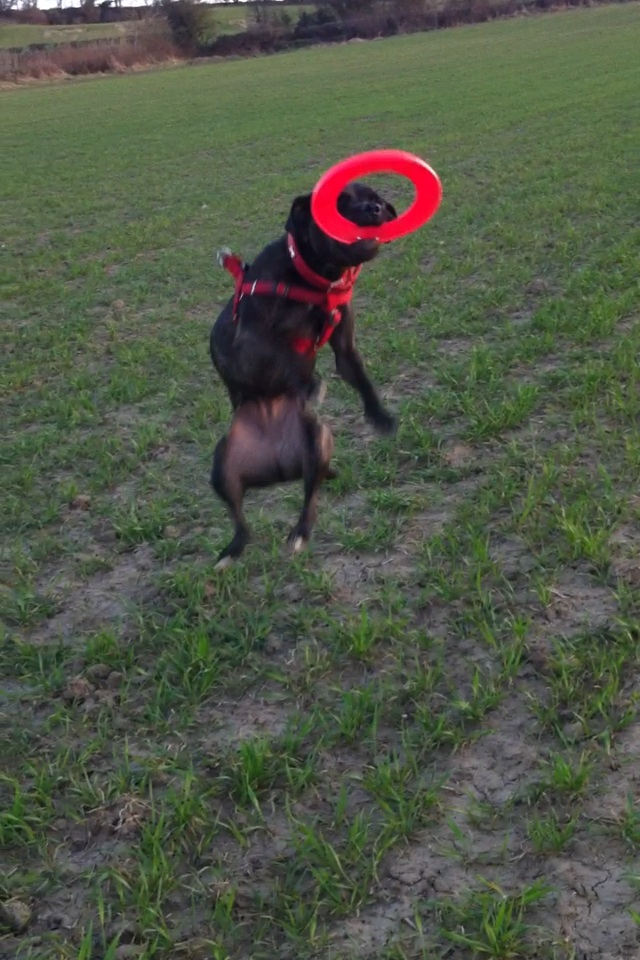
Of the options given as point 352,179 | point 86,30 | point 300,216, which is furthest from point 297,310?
point 86,30

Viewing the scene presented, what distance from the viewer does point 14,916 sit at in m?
2.65

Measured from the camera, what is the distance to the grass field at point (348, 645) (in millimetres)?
2656

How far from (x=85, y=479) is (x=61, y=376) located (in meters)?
2.08

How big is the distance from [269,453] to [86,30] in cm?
7542

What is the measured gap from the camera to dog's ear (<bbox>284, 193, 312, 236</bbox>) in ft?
10.5

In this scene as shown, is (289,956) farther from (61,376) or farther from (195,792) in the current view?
(61,376)

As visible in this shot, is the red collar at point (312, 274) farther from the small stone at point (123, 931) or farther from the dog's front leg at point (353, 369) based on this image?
the small stone at point (123, 931)

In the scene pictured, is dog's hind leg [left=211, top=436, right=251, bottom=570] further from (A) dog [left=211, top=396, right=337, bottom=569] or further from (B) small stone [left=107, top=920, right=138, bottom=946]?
(B) small stone [left=107, top=920, right=138, bottom=946]

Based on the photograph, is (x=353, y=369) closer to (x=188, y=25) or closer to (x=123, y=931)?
(x=123, y=931)

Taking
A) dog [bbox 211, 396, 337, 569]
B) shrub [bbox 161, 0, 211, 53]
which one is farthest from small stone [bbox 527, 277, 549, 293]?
shrub [bbox 161, 0, 211, 53]

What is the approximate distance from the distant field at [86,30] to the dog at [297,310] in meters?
66.2

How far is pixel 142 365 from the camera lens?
7422 millimetres

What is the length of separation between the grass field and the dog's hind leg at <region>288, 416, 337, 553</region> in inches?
15.6

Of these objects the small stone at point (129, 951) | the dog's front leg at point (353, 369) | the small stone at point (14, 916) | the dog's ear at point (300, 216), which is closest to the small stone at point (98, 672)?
the small stone at point (14, 916)
